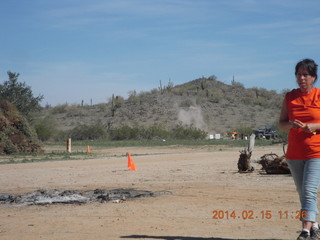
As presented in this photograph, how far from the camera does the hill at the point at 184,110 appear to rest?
82.8 meters

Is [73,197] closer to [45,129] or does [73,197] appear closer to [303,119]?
[303,119]

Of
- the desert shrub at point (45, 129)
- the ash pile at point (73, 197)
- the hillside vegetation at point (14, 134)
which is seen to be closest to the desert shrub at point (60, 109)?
the desert shrub at point (45, 129)

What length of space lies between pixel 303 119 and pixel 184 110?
7987cm

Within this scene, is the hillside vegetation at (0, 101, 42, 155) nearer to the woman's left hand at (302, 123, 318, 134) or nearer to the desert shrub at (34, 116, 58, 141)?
the desert shrub at (34, 116, 58, 141)

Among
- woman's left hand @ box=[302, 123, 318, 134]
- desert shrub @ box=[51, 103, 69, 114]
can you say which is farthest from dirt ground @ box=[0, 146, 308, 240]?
desert shrub @ box=[51, 103, 69, 114]

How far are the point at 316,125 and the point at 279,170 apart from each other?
9.45 metres

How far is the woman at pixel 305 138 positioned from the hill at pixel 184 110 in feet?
227

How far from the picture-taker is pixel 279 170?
16.3m

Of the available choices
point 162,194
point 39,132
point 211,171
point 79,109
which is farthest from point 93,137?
point 162,194

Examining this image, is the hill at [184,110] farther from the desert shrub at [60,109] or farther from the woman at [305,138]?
the woman at [305,138]

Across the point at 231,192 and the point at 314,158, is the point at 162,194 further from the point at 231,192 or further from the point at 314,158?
the point at 314,158

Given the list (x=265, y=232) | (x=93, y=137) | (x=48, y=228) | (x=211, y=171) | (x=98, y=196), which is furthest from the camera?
(x=93, y=137)

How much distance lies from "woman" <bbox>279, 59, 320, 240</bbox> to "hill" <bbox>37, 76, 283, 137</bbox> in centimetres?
6926

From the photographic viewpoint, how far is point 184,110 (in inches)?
3430
